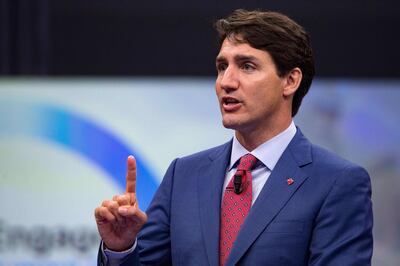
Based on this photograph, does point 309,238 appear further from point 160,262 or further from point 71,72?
point 71,72

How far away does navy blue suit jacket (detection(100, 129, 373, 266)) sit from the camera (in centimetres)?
216

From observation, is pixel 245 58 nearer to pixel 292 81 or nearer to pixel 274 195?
pixel 292 81

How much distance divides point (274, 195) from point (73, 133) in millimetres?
2225

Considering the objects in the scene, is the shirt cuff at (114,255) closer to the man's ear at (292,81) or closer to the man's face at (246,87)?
the man's face at (246,87)

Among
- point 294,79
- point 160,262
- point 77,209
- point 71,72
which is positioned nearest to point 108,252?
point 160,262

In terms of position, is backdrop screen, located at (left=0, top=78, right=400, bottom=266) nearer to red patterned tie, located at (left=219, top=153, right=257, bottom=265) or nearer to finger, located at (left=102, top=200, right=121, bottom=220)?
red patterned tie, located at (left=219, top=153, right=257, bottom=265)

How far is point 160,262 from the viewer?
235 cm

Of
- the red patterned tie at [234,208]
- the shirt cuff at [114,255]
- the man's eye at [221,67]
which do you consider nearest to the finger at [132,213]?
the shirt cuff at [114,255]

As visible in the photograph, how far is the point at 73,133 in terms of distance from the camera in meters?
4.29

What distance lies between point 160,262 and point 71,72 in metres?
2.30

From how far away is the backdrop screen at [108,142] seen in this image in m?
4.21

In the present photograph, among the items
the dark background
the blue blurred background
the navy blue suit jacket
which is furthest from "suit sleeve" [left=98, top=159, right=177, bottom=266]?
the dark background

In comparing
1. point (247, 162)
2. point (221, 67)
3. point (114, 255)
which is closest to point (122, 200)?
point (114, 255)

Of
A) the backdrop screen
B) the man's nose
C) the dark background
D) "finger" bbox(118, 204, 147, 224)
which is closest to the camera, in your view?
"finger" bbox(118, 204, 147, 224)
